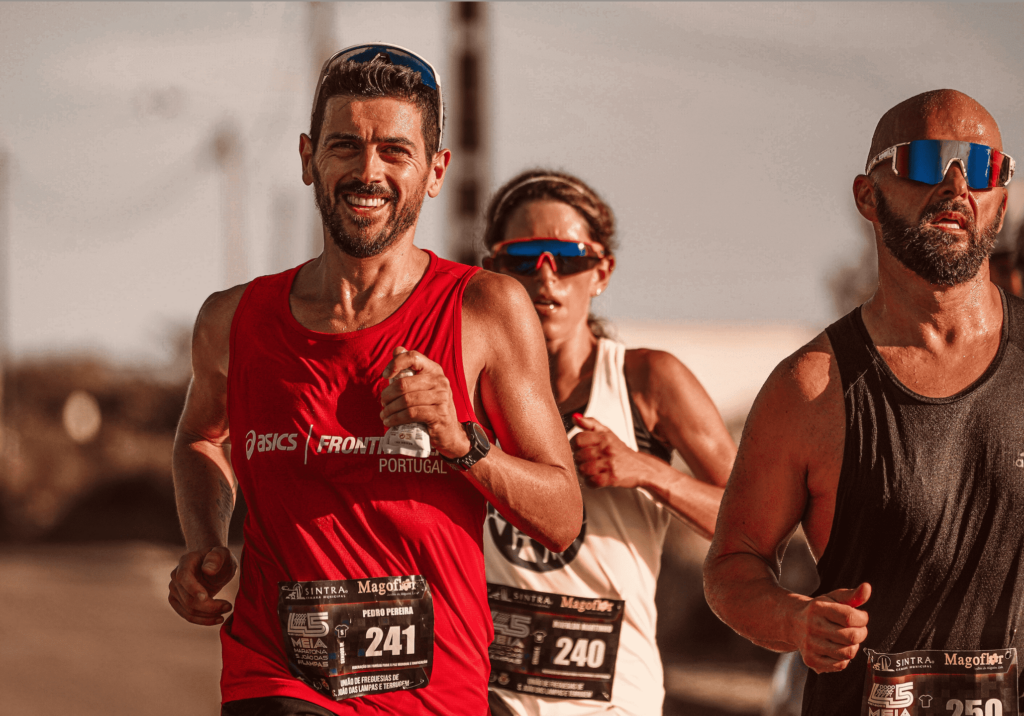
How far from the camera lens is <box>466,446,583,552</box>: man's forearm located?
276 centimetres

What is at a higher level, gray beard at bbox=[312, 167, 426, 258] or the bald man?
gray beard at bbox=[312, 167, 426, 258]

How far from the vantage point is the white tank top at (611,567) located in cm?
381

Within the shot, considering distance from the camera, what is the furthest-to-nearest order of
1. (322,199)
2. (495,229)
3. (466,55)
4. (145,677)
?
(466,55) → (145,677) → (495,229) → (322,199)

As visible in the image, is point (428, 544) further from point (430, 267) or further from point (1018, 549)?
point (1018, 549)

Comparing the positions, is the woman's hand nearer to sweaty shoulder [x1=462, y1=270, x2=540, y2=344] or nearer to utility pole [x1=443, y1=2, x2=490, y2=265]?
sweaty shoulder [x1=462, y1=270, x2=540, y2=344]

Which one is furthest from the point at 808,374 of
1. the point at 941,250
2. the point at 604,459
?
the point at 604,459

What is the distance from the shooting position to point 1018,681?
2754 millimetres

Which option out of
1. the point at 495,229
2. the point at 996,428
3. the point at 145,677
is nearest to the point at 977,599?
the point at 996,428

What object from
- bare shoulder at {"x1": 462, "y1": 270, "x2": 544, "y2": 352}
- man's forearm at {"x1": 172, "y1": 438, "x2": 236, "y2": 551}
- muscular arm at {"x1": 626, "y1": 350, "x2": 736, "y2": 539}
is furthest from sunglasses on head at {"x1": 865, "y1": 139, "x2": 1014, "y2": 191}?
man's forearm at {"x1": 172, "y1": 438, "x2": 236, "y2": 551}

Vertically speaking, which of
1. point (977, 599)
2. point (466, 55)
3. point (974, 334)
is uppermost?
point (466, 55)

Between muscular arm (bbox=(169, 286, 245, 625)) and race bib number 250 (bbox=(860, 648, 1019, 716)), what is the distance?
1.65m

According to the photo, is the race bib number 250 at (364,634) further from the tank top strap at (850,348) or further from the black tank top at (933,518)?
the tank top strap at (850,348)

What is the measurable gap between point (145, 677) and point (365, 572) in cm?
984

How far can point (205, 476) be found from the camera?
3379 millimetres
